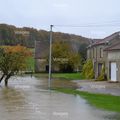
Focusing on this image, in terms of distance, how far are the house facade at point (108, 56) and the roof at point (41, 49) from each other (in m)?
30.8

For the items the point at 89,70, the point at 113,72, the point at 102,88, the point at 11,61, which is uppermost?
the point at 11,61

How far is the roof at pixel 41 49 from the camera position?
98.1m

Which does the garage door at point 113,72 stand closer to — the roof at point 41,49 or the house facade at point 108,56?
the house facade at point 108,56

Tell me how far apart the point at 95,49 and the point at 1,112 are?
4642cm

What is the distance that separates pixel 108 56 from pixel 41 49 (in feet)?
160

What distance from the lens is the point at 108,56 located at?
177 feet

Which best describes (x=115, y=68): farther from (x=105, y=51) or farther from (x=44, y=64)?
(x=44, y=64)

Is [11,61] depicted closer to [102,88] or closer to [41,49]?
[102,88]

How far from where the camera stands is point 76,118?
16469mm

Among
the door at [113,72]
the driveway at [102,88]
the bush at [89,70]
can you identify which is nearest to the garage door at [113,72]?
the door at [113,72]

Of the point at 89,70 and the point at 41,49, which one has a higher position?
the point at 41,49

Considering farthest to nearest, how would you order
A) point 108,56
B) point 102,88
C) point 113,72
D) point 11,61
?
point 108,56
point 113,72
point 11,61
point 102,88

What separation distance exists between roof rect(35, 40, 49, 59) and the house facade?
1213 inches

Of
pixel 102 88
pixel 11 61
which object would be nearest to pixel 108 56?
pixel 102 88
